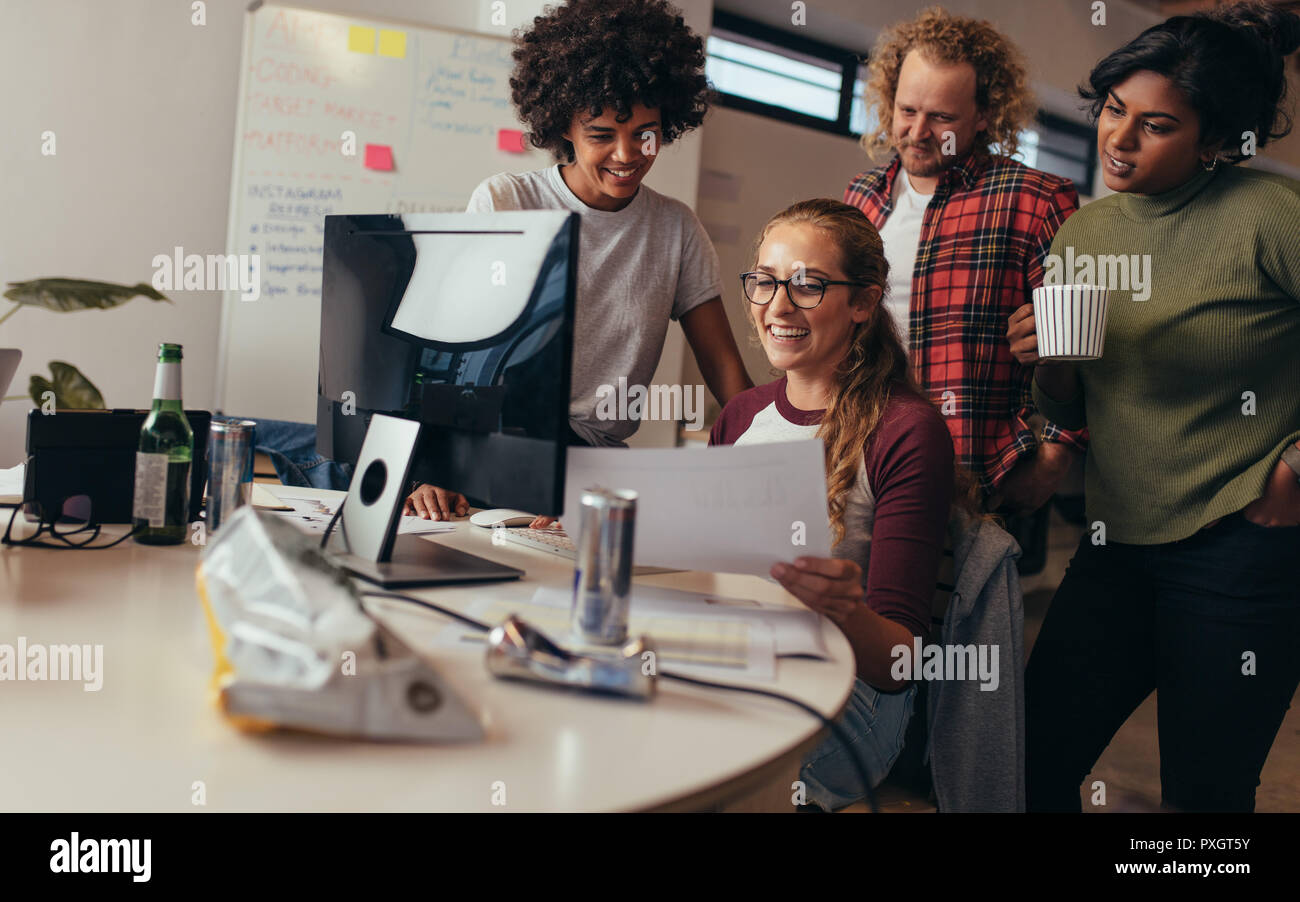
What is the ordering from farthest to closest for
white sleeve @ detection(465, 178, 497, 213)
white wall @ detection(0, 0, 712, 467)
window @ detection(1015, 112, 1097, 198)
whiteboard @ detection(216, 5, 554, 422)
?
window @ detection(1015, 112, 1097, 198)
whiteboard @ detection(216, 5, 554, 422)
white wall @ detection(0, 0, 712, 467)
white sleeve @ detection(465, 178, 497, 213)

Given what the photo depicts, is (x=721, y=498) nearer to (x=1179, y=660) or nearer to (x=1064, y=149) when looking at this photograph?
(x=1179, y=660)

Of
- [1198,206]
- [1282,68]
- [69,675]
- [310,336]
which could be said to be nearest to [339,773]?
[69,675]

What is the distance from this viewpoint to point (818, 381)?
152 centimetres

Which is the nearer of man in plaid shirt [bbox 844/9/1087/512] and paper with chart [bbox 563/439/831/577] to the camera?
paper with chart [bbox 563/439/831/577]

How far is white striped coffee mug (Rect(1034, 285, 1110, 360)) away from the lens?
1480mm

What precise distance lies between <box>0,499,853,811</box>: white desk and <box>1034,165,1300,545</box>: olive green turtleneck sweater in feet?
2.86

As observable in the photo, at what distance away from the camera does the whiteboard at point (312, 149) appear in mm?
3023

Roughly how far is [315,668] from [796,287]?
1.01m

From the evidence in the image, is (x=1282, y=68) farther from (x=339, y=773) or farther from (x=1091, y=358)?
(x=339, y=773)

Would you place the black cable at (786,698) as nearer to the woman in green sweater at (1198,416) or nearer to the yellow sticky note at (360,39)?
the woman in green sweater at (1198,416)

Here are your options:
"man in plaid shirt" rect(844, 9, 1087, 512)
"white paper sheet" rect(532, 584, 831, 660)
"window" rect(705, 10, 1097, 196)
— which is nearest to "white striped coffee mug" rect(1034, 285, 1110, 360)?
"man in plaid shirt" rect(844, 9, 1087, 512)

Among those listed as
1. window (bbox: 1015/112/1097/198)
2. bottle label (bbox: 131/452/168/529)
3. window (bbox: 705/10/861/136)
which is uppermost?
window (bbox: 1015/112/1097/198)

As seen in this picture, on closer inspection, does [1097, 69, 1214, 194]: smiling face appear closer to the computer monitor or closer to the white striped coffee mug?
the white striped coffee mug

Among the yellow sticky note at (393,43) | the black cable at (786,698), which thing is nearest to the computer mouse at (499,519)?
the black cable at (786,698)
